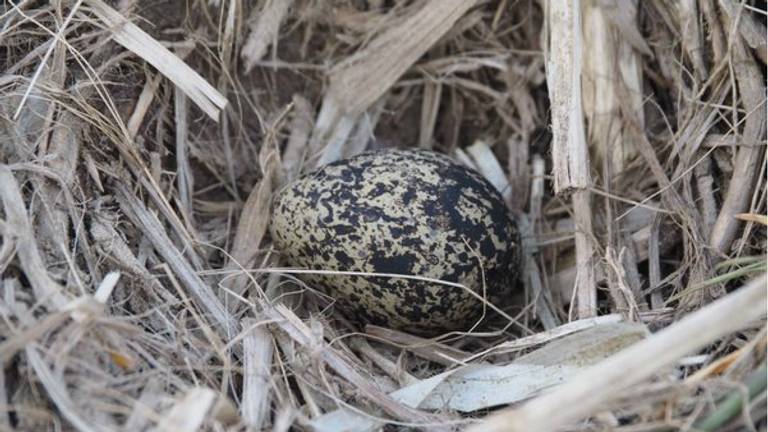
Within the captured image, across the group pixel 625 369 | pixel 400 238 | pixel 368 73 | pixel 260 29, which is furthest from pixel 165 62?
pixel 625 369

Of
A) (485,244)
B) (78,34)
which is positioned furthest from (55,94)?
(485,244)

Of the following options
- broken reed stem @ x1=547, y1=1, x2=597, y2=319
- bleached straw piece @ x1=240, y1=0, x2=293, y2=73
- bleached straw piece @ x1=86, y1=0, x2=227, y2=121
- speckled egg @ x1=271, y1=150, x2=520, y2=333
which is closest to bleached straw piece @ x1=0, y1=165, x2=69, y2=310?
bleached straw piece @ x1=86, y1=0, x2=227, y2=121

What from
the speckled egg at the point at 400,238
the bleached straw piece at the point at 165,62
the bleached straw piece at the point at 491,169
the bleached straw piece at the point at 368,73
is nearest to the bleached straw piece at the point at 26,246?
the bleached straw piece at the point at 165,62

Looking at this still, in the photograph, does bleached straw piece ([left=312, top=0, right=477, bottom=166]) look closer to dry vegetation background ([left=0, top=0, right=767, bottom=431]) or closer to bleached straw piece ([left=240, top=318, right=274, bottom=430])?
dry vegetation background ([left=0, top=0, right=767, bottom=431])

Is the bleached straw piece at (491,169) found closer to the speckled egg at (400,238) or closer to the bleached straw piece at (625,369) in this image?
the speckled egg at (400,238)

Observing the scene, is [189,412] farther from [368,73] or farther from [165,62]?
[368,73]

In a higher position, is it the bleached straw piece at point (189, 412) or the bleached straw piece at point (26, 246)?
the bleached straw piece at point (26, 246)

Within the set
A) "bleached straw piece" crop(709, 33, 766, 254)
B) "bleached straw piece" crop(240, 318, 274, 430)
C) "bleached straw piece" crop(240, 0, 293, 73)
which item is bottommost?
"bleached straw piece" crop(240, 318, 274, 430)
